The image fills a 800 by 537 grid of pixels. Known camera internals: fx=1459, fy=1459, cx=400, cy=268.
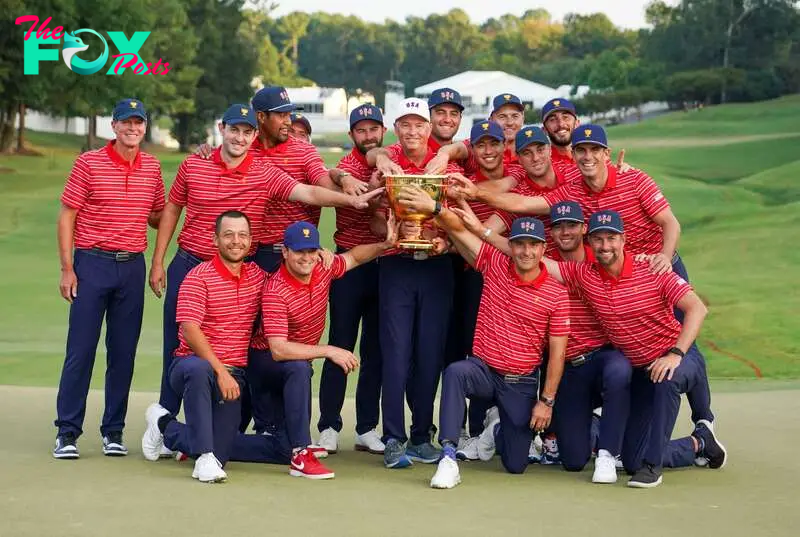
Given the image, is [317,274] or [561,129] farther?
[561,129]

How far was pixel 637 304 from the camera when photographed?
7883 mm

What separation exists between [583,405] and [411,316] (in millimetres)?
1111

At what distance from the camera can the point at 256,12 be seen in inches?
5379

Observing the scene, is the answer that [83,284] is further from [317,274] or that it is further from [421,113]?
[421,113]

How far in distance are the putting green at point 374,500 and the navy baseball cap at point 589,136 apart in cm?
184

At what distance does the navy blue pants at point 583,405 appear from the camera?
7.96 m

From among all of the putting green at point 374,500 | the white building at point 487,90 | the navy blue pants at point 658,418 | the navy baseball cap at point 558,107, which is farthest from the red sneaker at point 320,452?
the white building at point 487,90

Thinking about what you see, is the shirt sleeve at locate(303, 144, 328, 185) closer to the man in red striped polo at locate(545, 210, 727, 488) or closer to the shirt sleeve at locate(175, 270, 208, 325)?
the shirt sleeve at locate(175, 270, 208, 325)

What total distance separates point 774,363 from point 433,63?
142491 millimetres

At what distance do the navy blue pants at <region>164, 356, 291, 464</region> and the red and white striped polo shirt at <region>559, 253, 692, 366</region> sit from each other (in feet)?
6.27

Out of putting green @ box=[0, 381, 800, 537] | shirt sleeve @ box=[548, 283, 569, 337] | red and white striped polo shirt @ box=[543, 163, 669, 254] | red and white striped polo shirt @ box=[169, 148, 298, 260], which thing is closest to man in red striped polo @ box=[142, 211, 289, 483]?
putting green @ box=[0, 381, 800, 537]

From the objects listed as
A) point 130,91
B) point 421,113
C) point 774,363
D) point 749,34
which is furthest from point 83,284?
point 749,34

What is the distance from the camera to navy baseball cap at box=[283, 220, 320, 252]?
25.9 ft

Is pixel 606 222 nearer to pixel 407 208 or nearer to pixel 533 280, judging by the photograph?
pixel 533 280
